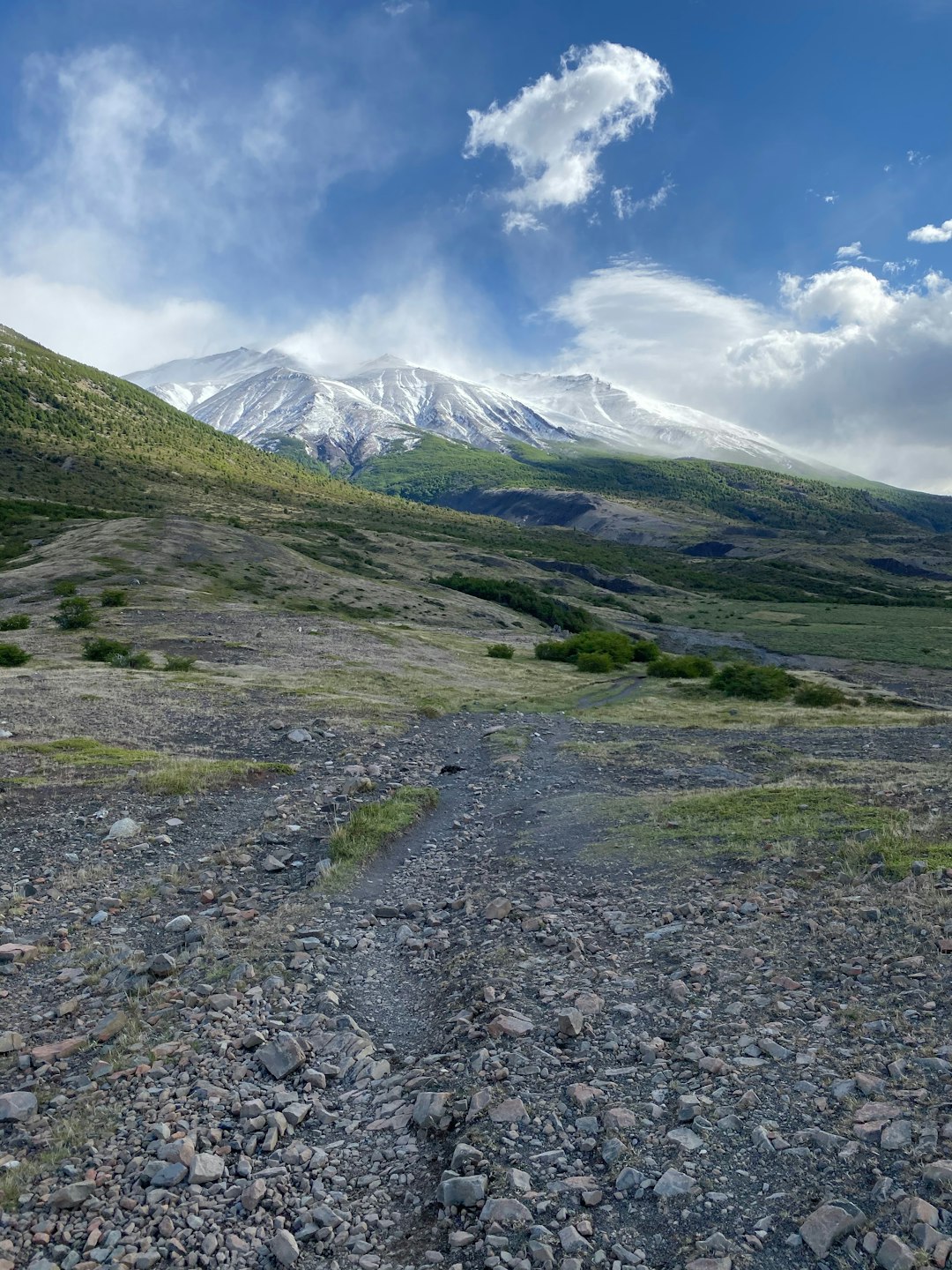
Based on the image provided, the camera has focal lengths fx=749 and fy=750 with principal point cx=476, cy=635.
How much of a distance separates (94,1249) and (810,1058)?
6615mm

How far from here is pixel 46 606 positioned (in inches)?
2261

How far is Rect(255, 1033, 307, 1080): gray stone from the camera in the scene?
830 cm

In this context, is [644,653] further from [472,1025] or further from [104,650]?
[472,1025]

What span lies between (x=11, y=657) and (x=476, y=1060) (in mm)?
39385

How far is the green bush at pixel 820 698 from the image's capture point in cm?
4412

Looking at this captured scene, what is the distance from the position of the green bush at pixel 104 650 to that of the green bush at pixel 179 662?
2.39 meters

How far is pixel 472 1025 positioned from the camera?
8.83m

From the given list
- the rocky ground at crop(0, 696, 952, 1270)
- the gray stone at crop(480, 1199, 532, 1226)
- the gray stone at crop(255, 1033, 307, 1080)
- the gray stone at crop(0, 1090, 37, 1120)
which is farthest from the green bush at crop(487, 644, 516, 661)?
the gray stone at crop(480, 1199, 532, 1226)

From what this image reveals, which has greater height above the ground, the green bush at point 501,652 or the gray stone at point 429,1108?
the gray stone at point 429,1108

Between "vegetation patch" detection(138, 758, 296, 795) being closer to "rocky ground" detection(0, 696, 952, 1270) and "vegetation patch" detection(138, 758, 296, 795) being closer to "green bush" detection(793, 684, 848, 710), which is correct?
"rocky ground" detection(0, 696, 952, 1270)

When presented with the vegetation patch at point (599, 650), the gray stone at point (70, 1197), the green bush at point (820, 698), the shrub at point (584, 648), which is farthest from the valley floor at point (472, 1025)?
the shrub at point (584, 648)

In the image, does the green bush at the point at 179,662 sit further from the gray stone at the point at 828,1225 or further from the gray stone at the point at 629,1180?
the gray stone at the point at 828,1225

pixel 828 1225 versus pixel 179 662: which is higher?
pixel 828 1225

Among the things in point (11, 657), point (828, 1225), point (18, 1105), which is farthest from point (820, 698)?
point (11, 657)
